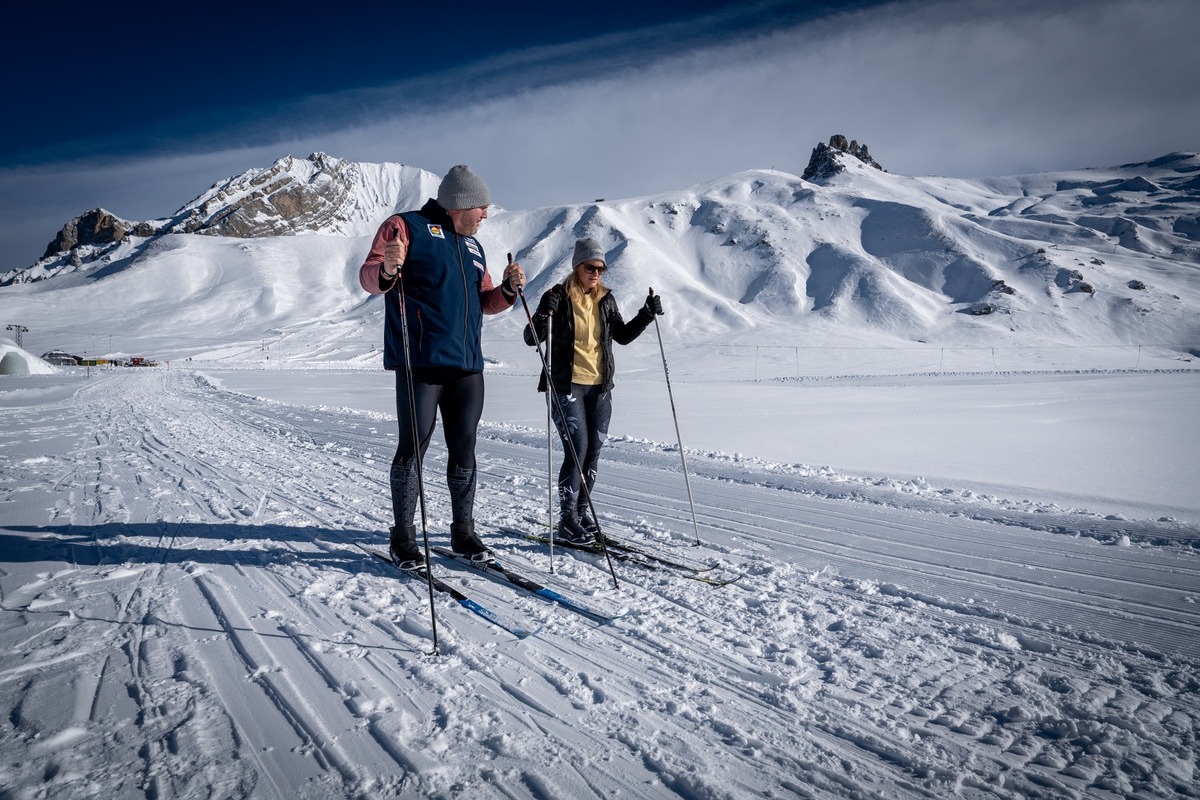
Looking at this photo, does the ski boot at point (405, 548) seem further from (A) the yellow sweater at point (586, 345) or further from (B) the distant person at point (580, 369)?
(A) the yellow sweater at point (586, 345)

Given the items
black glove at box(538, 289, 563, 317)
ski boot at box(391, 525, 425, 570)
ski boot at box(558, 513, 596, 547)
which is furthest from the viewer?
ski boot at box(558, 513, 596, 547)

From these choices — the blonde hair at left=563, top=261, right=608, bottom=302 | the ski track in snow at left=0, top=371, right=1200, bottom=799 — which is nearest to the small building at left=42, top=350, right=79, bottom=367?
the ski track in snow at left=0, top=371, right=1200, bottom=799

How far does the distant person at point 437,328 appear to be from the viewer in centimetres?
326

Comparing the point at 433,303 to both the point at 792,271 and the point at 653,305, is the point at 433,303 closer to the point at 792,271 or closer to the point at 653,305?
the point at 653,305

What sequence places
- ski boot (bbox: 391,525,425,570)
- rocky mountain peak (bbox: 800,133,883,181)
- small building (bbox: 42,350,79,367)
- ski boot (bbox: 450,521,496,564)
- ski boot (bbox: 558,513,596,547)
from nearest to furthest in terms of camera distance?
ski boot (bbox: 391,525,425,570) < ski boot (bbox: 450,521,496,564) < ski boot (bbox: 558,513,596,547) < small building (bbox: 42,350,79,367) < rocky mountain peak (bbox: 800,133,883,181)

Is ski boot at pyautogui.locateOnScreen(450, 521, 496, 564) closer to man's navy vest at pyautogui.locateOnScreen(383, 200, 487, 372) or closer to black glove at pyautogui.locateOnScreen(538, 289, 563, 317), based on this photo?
man's navy vest at pyautogui.locateOnScreen(383, 200, 487, 372)

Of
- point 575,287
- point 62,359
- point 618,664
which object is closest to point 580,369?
point 575,287

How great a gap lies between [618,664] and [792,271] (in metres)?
79.9

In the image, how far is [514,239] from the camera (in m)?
105

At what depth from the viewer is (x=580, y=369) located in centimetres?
402

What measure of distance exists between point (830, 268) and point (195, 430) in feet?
253

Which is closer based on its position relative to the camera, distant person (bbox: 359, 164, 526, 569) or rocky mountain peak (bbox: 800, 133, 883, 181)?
distant person (bbox: 359, 164, 526, 569)

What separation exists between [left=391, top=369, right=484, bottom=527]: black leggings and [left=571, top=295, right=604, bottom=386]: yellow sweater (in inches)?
27.9

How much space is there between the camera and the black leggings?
131 inches
